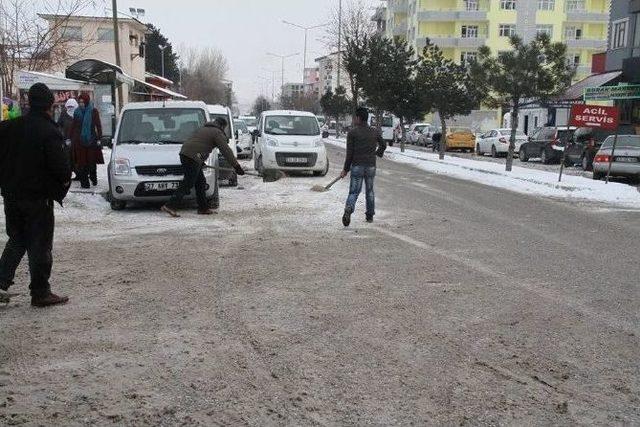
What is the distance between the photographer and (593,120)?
17688 millimetres

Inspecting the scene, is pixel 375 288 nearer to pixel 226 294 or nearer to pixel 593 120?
pixel 226 294

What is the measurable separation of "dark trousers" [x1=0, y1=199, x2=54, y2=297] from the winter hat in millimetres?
796

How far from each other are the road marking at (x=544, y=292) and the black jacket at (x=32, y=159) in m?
4.34

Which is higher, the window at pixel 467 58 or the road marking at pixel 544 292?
the window at pixel 467 58

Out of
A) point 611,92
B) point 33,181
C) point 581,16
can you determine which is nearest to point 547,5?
point 581,16

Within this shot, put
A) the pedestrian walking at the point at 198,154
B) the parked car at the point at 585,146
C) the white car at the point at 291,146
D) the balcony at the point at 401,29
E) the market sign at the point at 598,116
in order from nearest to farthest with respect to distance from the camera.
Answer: the pedestrian walking at the point at 198,154 → the market sign at the point at 598,116 → the white car at the point at 291,146 → the parked car at the point at 585,146 → the balcony at the point at 401,29

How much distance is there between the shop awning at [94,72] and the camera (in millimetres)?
22781

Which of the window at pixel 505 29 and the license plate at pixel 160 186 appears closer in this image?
the license plate at pixel 160 186

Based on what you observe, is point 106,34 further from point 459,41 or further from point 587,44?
point 587,44

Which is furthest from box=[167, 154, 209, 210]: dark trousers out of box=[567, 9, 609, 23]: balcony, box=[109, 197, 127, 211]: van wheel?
box=[567, 9, 609, 23]: balcony

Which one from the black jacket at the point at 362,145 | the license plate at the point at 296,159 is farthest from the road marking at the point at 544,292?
the license plate at the point at 296,159

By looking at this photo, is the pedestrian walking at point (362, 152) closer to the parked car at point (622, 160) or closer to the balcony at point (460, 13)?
the parked car at point (622, 160)

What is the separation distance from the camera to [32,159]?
543 cm

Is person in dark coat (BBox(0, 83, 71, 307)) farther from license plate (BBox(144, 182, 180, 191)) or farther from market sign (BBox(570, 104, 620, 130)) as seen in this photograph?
market sign (BBox(570, 104, 620, 130))
